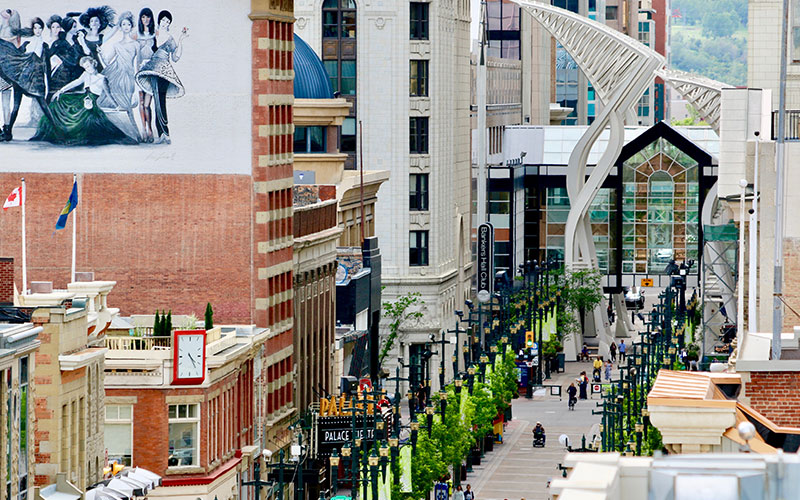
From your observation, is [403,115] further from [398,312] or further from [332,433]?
[332,433]

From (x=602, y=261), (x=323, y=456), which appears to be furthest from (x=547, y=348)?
(x=323, y=456)

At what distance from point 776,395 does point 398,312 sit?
90.0 meters

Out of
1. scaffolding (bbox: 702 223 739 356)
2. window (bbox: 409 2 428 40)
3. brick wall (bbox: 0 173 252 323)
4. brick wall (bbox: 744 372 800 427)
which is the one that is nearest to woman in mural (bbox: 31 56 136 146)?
brick wall (bbox: 0 173 252 323)

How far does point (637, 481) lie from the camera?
69.5 ft

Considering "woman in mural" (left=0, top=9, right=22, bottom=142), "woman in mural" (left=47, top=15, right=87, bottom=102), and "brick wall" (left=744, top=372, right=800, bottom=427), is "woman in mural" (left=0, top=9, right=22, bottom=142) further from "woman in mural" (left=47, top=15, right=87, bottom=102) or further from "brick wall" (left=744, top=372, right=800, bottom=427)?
"brick wall" (left=744, top=372, right=800, bottom=427)

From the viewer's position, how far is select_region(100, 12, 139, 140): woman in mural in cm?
7469

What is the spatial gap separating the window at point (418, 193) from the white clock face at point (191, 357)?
66.5m

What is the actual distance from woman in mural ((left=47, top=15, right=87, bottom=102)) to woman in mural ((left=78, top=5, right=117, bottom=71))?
33 centimetres

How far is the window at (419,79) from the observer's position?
12794 cm

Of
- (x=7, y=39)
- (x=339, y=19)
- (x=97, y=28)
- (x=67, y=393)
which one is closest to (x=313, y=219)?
(x=97, y=28)

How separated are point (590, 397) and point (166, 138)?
59.7 meters

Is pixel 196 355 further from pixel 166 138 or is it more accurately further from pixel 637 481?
pixel 637 481

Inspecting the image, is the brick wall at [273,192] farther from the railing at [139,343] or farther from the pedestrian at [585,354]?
the pedestrian at [585,354]

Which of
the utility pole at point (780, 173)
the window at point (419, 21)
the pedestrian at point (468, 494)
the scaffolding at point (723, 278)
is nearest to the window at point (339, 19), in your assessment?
the window at point (419, 21)
